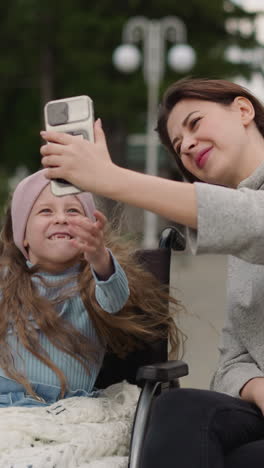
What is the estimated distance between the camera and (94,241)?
264 centimetres

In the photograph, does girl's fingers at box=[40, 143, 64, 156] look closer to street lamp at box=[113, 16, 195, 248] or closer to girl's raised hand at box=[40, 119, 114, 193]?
girl's raised hand at box=[40, 119, 114, 193]

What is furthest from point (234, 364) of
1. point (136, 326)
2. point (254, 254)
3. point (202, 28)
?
point (202, 28)

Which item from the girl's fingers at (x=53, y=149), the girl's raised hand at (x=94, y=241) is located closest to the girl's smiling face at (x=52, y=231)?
the girl's raised hand at (x=94, y=241)

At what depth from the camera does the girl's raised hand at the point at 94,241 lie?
2.57m

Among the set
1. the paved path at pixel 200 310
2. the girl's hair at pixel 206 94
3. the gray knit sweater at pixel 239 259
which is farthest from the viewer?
the paved path at pixel 200 310

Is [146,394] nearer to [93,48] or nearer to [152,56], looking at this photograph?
[152,56]

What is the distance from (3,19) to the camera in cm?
2123

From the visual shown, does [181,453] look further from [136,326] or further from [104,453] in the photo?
[136,326]

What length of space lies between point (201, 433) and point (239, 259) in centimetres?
58

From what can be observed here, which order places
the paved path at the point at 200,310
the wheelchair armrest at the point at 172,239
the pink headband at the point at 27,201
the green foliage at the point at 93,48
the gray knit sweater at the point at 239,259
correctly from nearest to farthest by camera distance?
A: 1. the gray knit sweater at the point at 239,259
2. the pink headband at the point at 27,201
3. the wheelchair armrest at the point at 172,239
4. the paved path at the point at 200,310
5. the green foliage at the point at 93,48

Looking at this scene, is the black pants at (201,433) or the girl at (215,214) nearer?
the girl at (215,214)

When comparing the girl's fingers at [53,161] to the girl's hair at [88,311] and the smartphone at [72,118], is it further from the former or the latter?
the girl's hair at [88,311]

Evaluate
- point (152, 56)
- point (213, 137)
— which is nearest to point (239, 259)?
point (213, 137)

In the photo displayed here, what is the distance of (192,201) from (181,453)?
612 millimetres
